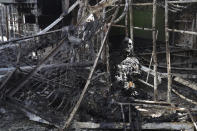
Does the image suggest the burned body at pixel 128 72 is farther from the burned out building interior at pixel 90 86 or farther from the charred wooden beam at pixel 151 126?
the charred wooden beam at pixel 151 126

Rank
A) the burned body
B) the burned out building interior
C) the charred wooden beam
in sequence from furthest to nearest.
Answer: the burned body
the burned out building interior
the charred wooden beam

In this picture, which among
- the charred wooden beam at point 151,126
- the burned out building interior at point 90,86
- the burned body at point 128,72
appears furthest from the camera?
the burned body at point 128,72

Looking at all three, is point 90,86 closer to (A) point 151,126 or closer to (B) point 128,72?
(B) point 128,72

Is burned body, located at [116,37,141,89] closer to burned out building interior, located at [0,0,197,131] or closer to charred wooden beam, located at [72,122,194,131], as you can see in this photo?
burned out building interior, located at [0,0,197,131]

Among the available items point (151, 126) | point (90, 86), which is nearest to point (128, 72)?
point (90, 86)

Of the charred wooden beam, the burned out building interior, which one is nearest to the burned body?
the burned out building interior

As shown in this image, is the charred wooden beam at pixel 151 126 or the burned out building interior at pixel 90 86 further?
the burned out building interior at pixel 90 86

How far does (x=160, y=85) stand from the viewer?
858 centimetres

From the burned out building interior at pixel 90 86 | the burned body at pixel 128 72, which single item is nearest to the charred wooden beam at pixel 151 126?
the burned out building interior at pixel 90 86

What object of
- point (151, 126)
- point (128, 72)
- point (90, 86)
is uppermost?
point (128, 72)

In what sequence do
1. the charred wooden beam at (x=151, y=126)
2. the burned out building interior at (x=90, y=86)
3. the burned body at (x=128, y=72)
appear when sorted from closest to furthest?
the charred wooden beam at (x=151, y=126)
the burned out building interior at (x=90, y=86)
the burned body at (x=128, y=72)

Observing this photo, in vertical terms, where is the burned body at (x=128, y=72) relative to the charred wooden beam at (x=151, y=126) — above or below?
above

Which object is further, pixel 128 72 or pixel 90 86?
pixel 128 72

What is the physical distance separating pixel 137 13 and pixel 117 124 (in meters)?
8.53
